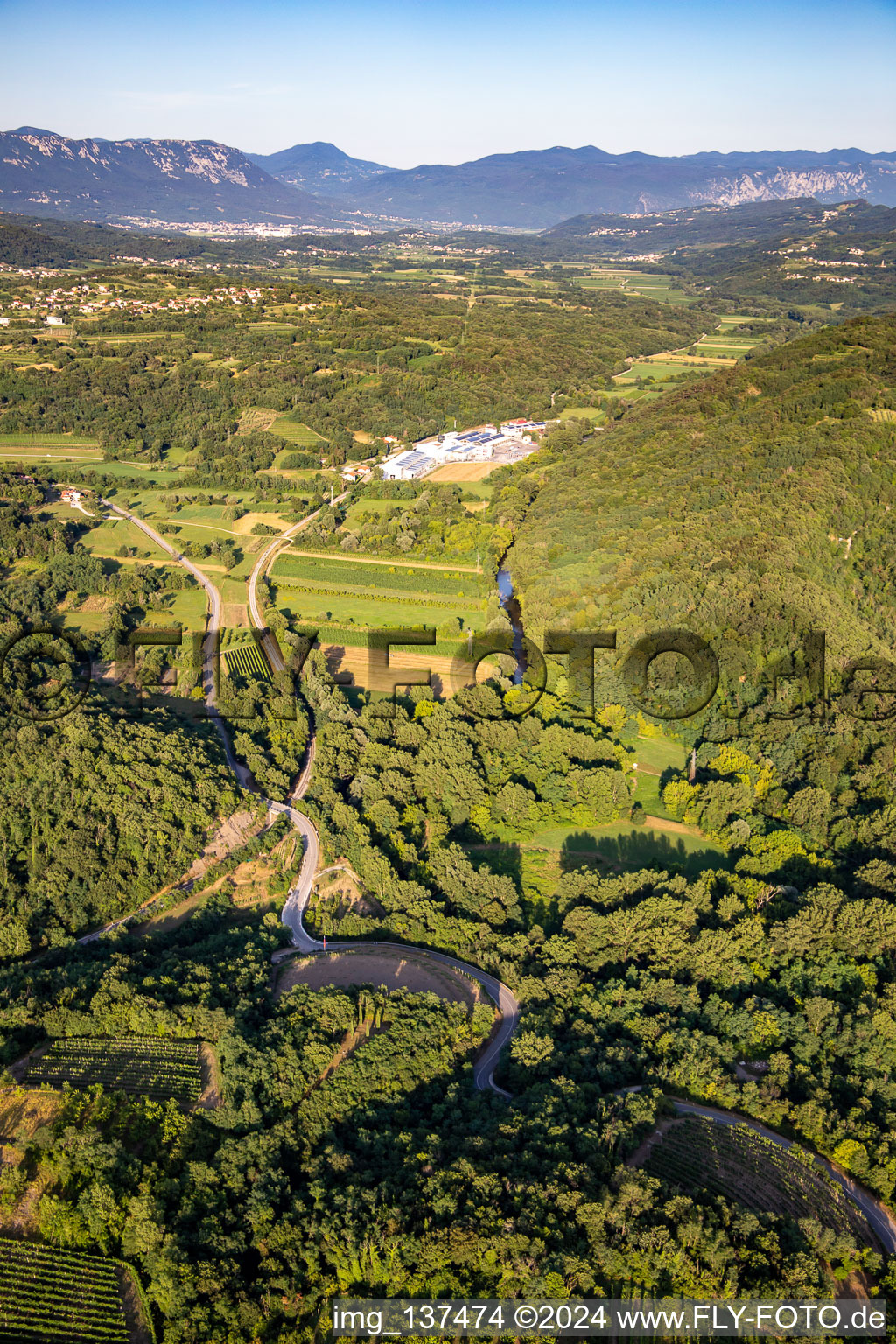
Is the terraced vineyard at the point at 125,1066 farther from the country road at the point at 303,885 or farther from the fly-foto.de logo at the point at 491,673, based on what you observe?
the fly-foto.de logo at the point at 491,673

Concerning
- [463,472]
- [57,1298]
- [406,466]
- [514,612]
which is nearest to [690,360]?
[463,472]

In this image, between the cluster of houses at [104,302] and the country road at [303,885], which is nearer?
the country road at [303,885]

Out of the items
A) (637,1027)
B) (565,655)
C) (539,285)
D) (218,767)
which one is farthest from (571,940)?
(539,285)

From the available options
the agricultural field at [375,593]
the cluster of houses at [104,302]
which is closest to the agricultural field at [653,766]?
the agricultural field at [375,593]

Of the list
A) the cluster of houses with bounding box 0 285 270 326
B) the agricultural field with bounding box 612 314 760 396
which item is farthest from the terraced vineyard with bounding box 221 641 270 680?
the cluster of houses with bounding box 0 285 270 326

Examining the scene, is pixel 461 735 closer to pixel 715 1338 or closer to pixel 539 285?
pixel 715 1338
